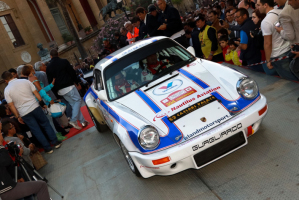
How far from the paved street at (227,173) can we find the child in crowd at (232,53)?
1113 millimetres

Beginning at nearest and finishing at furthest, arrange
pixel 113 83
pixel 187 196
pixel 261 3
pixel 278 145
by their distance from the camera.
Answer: pixel 187 196, pixel 278 145, pixel 113 83, pixel 261 3

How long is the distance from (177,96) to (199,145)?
768 mm

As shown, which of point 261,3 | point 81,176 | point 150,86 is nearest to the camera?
point 150,86

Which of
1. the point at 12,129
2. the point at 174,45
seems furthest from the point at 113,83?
the point at 12,129

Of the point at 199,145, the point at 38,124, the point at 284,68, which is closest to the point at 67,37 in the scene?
the point at 38,124

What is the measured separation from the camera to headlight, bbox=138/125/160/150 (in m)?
3.04

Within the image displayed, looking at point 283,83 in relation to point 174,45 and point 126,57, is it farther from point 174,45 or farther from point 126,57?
point 126,57

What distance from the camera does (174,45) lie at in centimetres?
451

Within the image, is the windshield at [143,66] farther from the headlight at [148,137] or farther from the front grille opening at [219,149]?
the front grille opening at [219,149]

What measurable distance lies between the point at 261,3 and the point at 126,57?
2.57m

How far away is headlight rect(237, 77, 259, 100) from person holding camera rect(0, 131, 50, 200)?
2682mm

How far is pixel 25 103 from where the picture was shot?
5656 millimetres

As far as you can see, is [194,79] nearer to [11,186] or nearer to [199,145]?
[199,145]

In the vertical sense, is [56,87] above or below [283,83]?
above
